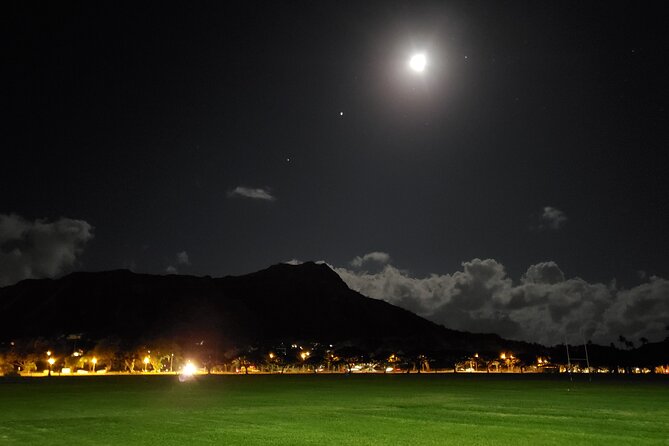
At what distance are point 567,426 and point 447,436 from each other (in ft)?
18.8

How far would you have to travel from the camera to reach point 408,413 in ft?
85.9

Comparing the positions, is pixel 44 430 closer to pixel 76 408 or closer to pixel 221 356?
pixel 76 408

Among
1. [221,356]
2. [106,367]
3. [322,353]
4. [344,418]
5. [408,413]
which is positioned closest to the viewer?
[344,418]

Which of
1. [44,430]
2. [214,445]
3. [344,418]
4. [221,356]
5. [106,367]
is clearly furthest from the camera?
[221,356]

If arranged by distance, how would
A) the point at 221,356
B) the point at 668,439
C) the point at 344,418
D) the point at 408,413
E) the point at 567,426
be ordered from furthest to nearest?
1. the point at 221,356
2. the point at 408,413
3. the point at 344,418
4. the point at 567,426
5. the point at 668,439

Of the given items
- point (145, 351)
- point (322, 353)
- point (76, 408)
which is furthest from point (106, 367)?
point (76, 408)

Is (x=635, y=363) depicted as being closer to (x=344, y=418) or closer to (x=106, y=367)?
(x=106, y=367)

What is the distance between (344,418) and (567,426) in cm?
890

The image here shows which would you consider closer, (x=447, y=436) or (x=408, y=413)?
(x=447, y=436)

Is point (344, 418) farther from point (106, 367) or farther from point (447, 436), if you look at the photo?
point (106, 367)

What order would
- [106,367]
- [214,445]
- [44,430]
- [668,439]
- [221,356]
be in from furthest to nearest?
[221,356] < [106,367] < [44,430] < [668,439] < [214,445]

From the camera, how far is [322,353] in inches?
7574

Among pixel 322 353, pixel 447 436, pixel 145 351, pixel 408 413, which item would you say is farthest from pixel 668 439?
pixel 322 353

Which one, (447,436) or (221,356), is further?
(221,356)
